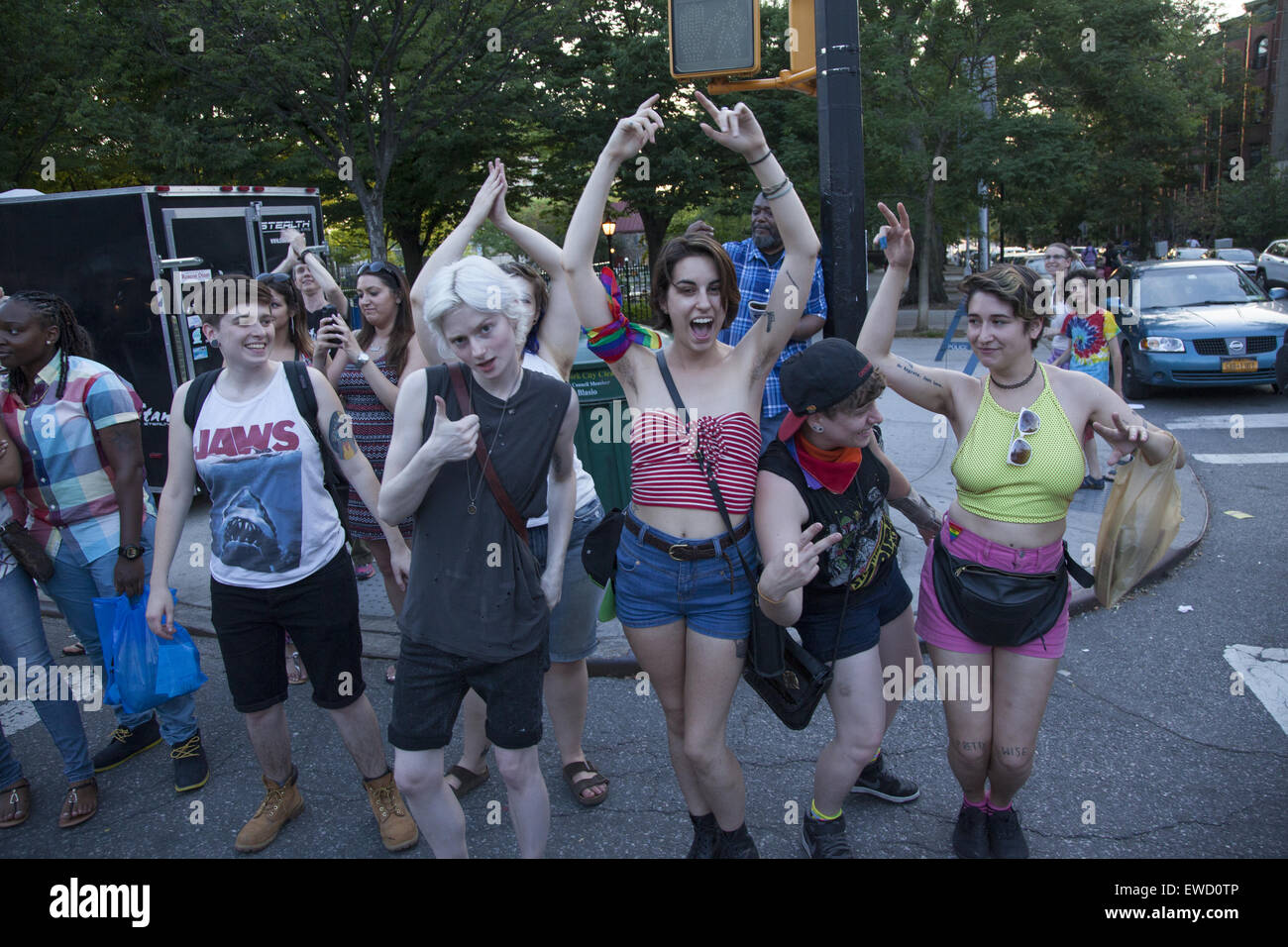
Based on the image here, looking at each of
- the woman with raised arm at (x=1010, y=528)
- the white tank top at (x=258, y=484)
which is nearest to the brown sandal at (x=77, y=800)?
the white tank top at (x=258, y=484)

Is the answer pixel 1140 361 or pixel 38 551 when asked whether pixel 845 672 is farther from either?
pixel 1140 361

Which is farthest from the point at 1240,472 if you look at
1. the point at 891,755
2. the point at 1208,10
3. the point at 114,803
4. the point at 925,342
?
the point at 1208,10

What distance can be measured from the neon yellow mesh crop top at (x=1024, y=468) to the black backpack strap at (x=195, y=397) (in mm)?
2430

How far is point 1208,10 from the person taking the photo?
32906mm

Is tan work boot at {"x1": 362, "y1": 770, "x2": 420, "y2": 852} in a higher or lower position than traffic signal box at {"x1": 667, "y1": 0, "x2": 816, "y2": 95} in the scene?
lower

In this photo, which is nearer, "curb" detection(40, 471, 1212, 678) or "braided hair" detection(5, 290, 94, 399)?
"braided hair" detection(5, 290, 94, 399)

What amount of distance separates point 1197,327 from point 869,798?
9.54 meters

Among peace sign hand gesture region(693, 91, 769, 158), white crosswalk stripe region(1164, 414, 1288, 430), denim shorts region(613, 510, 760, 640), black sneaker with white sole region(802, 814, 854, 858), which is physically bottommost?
black sneaker with white sole region(802, 814, 854, 858)

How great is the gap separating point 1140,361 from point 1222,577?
6371 mm

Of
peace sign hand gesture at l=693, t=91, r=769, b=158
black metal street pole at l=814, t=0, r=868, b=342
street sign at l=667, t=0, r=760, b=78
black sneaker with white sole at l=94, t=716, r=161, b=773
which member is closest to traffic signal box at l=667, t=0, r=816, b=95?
street sign at l=667, t=0, r=760, b=78

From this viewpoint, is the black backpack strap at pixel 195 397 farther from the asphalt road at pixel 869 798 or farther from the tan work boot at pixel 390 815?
the asphalt road at pixel 869 798

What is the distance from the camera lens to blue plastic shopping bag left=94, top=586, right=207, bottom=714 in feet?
11.5

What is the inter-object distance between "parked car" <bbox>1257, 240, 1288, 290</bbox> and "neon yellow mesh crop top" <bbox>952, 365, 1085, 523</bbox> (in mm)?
24085

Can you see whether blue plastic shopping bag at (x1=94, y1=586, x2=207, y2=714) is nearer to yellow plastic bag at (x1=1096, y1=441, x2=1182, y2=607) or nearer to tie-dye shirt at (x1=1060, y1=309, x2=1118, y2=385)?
yellow plastic bag at (x1=1096, y1=441, x2=1182, y2=607)
